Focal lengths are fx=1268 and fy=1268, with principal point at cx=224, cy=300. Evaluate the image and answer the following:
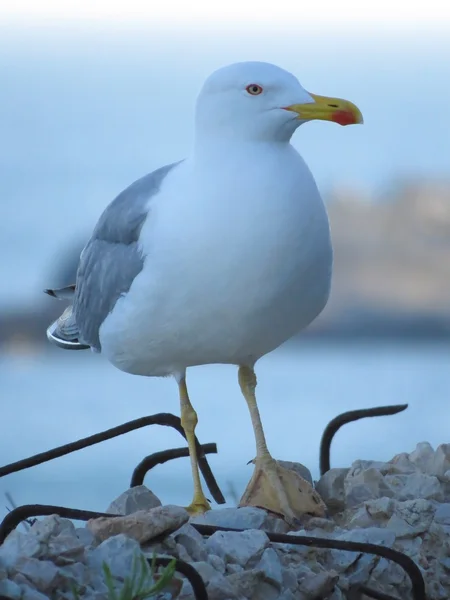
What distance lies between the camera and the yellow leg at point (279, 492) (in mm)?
2445

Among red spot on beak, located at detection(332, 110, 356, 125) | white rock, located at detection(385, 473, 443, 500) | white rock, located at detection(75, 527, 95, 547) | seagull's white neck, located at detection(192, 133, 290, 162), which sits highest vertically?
red spot on beak, located at detection(332, 110, 356, 125)

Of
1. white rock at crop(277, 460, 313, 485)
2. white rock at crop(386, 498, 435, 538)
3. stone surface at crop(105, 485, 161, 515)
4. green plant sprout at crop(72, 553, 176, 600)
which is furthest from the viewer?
white rock at crop(277, 460, 313, 485)

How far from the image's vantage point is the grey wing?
2.51 m

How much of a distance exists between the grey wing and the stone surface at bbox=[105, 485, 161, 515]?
42 centimetres

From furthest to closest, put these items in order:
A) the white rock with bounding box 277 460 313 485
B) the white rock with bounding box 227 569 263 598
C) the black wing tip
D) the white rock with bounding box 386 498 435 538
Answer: the black wing tip < the white rock with bounding box 277 460 313 485 < the white rock with bounding box 386 498 435 538 < the white rock with bounding box 227 569 263 598

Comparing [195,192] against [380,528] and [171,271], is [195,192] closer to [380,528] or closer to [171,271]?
[171,271]

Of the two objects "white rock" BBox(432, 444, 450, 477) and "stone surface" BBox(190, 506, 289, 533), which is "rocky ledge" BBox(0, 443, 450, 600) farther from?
"white rock" BBox(432, 444, 450, 477)

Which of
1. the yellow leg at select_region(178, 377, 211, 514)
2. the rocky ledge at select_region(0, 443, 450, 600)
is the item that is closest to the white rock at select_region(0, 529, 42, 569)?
the rocky ledge at select_region(0, 443, 450, 600)

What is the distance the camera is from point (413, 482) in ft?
8.06

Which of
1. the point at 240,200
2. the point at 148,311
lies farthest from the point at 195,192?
the point at 148,311

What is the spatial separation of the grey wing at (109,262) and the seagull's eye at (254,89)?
0.24 m

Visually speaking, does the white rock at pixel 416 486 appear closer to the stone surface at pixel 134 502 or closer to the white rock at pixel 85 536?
Result: the stone surface at pixel 134 502

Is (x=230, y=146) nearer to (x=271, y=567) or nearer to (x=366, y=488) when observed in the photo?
(x=366, y=488)

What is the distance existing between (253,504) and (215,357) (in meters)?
0.31
